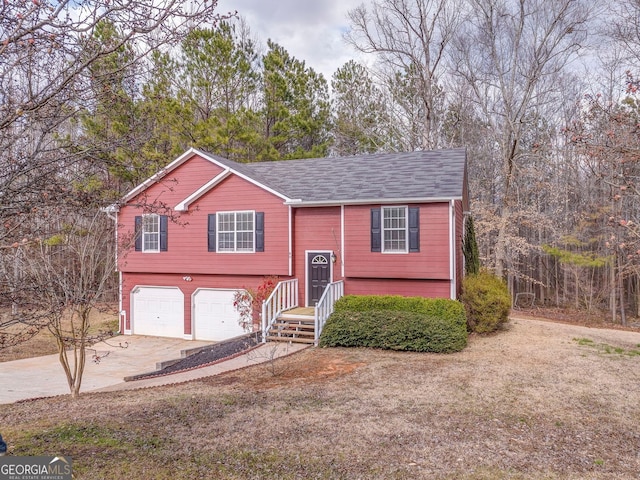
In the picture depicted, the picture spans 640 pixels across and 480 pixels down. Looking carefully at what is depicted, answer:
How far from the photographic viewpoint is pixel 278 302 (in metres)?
13.2

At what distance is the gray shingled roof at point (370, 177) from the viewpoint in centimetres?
1298

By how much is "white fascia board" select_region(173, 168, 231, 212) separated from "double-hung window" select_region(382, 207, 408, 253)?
5780 millimetres

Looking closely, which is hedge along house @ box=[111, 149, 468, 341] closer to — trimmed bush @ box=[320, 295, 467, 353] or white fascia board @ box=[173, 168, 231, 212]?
white fascia board @ box=[173, 168, 231, 212]

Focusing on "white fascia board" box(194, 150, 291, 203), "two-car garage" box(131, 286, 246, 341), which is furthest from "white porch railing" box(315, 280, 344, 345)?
"two-car garage" box(131, 286, 246, 341)

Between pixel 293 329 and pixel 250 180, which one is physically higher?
pixel 250 180

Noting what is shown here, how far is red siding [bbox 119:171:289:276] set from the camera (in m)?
14.1

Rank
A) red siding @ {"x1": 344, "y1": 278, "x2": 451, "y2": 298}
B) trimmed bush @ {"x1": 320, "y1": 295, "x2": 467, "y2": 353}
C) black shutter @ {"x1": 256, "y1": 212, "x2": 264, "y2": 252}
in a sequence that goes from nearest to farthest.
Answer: trimmed bush @ {"x1": 320, "y1": 295, "x2": 467, "y2": 353}, red siding @ {"x1": 344, "y1": 278, "x2": 451, "y2": 298}, black shutter @ {"x1": 256, "y1": 212, "x2": 264, "y2": 252}

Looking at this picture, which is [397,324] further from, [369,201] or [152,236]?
[152,236]

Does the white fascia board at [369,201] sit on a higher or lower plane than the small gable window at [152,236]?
higher

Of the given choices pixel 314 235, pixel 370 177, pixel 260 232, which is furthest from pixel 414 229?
pixel 260 232

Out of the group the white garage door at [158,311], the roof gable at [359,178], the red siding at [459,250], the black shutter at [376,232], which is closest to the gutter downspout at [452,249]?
the roof gable at [359,178]

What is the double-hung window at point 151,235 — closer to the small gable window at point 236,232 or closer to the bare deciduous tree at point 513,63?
the small gable window at point 236,232

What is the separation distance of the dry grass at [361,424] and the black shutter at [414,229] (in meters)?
4.16

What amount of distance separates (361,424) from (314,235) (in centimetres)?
878
